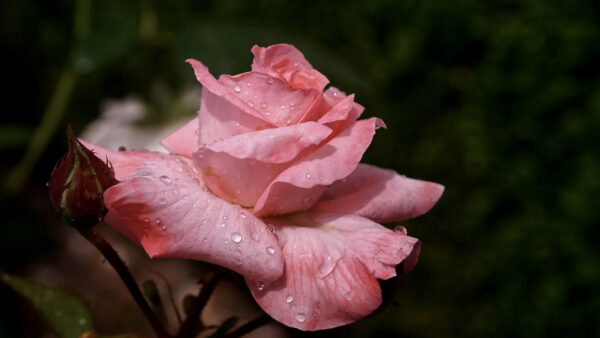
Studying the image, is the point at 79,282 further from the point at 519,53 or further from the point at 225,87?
the point at 225,87

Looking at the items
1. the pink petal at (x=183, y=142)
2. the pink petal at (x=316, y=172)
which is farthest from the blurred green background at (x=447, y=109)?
the pink petal at (x=316, y=172)

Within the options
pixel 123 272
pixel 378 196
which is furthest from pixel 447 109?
pixel 123 272

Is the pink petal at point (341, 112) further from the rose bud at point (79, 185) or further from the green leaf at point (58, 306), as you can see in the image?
the green leaf at point (58, 306)

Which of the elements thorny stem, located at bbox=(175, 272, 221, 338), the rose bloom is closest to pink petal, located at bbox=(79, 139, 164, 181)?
the rose bloom

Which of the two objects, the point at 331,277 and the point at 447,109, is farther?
the point at 447,109

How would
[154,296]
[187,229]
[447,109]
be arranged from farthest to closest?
[447,109] < [154,296] < [187,229]

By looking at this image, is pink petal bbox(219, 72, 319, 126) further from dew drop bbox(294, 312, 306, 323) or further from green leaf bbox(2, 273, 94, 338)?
green leaf bbox(2, 273, 94, 338)

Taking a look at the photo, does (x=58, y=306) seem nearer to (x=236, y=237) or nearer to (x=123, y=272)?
(x=123, y=272)

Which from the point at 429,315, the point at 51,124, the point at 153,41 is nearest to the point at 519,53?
the point at 429,315
